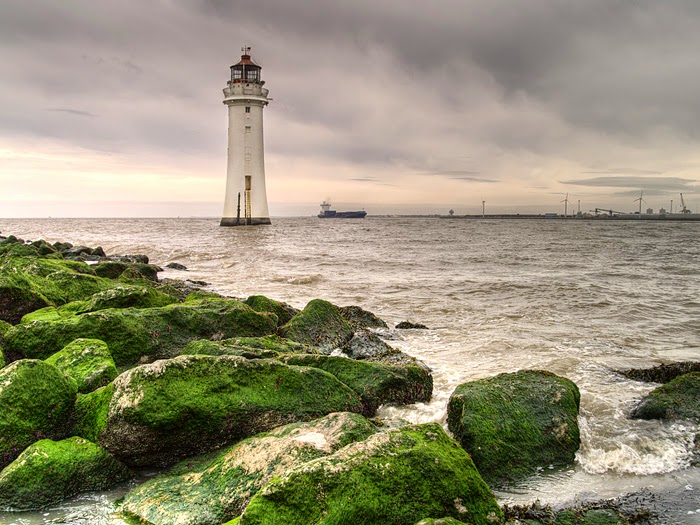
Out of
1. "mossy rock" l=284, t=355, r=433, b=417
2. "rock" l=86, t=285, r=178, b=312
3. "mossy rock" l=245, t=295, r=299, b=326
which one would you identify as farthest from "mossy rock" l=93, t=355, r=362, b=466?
"mossy rock" l=245, t=295, r=299, b=326

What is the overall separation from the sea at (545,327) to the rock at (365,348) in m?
0.68

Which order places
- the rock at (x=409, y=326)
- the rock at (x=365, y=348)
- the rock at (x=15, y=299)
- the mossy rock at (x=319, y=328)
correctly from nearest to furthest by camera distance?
the rock at (x=15, y=299), the rock at (x=365, y=348), the mossy rock at (x=319, y=328), the rock at (x=409, y=326)

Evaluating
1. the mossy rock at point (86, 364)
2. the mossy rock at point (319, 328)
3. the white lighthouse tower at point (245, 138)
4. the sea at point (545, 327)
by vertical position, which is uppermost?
the white lighthouse tower at point (245, 138)

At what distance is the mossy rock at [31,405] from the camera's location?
13.1 ft

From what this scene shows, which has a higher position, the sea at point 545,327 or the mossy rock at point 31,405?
the mossy rock at point 31,405

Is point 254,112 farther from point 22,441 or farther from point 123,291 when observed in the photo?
point 22,441

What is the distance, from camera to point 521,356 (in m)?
8.12

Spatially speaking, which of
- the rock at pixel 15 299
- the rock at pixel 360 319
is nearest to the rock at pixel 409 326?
the rock at pixel 360 319

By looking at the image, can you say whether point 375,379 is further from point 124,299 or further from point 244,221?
point 244,221

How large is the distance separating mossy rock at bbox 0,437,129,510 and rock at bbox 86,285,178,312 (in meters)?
3.68

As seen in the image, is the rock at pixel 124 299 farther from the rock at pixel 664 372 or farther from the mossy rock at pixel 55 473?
the rock at pixel 664 372

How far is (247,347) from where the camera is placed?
6.06 m

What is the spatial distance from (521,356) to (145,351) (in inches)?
223

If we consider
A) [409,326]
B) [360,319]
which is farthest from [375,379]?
[409,326]
